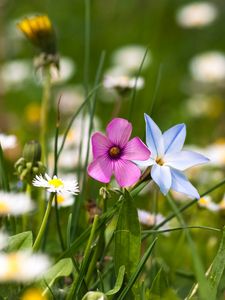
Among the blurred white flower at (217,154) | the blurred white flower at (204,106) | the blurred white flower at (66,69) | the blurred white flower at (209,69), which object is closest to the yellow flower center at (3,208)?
the blurred white flower at (217,154)

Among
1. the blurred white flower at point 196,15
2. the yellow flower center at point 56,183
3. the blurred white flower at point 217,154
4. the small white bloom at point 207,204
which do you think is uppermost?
the blurred white flower at point 196,15

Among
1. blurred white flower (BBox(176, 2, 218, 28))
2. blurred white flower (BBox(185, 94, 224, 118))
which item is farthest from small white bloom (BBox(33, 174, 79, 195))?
blurred white flower (BBox(176, 2, 218, 28))

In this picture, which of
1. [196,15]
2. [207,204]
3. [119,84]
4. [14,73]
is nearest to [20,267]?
[207,204]

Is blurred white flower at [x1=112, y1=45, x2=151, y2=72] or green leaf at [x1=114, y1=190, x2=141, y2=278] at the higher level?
blurred white flower at [x1=112, y1=45, x2=151, y2=72]

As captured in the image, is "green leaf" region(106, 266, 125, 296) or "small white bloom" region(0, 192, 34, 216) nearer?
"green leaf" region(106, 266, 125, 296)

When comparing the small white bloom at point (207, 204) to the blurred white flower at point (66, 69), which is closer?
the small white bloom at point (207, 204)

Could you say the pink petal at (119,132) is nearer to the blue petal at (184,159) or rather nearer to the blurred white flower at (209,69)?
the blue petal at (184,159)

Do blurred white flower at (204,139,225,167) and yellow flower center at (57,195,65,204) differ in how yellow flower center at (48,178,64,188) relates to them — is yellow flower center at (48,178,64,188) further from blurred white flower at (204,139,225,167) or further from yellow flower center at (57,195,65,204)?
blurred white flower at (204,139,225,167)
